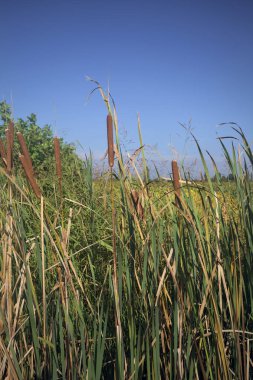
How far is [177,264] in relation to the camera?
1073 mm

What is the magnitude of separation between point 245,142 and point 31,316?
0.94 metres

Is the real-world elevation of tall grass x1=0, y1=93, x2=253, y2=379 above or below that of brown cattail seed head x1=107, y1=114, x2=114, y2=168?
below

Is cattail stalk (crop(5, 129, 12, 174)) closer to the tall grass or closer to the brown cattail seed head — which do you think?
the tall grass

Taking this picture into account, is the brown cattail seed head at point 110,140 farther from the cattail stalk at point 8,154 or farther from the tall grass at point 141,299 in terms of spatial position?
the cattail stalk at point 8,154

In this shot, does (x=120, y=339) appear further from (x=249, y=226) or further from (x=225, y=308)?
(x=249, y=226)

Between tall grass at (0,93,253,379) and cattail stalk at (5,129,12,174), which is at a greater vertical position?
cattail stalk at (5,129,12,174)

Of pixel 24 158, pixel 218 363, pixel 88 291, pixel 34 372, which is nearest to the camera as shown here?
pixel 24 158

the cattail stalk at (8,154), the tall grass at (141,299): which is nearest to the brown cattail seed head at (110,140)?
the tall grass at (141,299)

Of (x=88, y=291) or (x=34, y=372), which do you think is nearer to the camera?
(x=34, y=372)

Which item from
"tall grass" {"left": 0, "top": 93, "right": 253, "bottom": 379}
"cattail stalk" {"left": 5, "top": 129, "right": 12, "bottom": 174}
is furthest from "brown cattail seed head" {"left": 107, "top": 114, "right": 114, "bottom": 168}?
"cattail stalk" {"left": 5, "top": 129, "right": 12, "bottom": 174}

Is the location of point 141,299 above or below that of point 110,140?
below

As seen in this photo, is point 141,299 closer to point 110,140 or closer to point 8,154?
point 110,140

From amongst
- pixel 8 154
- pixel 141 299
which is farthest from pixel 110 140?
pixel 141 299

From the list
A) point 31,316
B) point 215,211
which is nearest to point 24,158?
point 31,316
